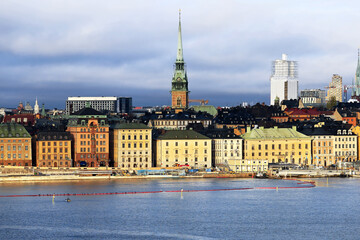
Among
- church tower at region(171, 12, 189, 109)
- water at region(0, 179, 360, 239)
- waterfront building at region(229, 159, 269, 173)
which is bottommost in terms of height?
water at region(0, 179, 360, 239)

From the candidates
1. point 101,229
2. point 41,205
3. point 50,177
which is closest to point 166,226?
point 101,229

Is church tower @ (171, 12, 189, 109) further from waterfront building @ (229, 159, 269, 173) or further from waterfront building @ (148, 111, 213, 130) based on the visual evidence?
waterfront building @ (229, 159, 269, 173)

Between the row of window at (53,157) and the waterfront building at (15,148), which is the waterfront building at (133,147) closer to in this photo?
the row of window at (53,157)

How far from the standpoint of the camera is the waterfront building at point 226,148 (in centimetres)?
9756

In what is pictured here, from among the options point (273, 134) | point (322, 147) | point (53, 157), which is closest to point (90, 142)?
point (53, 157)

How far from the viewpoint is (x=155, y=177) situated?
91.8 meters

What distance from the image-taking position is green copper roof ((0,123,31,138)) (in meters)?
92.8

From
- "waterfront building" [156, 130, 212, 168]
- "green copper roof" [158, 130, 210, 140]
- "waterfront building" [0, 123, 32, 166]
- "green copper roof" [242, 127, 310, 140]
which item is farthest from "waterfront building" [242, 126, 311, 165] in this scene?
"waterfront building" [0, 123, 32, 166]

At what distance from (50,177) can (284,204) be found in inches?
1059

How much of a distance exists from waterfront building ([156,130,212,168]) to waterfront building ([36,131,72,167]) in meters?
9.13

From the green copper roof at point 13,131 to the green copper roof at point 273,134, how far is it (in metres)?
22.3

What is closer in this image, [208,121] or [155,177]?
[155,177]

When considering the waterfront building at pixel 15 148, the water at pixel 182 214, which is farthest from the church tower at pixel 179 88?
the water at pixel 182 214

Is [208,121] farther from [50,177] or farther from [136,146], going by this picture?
[50,177]
